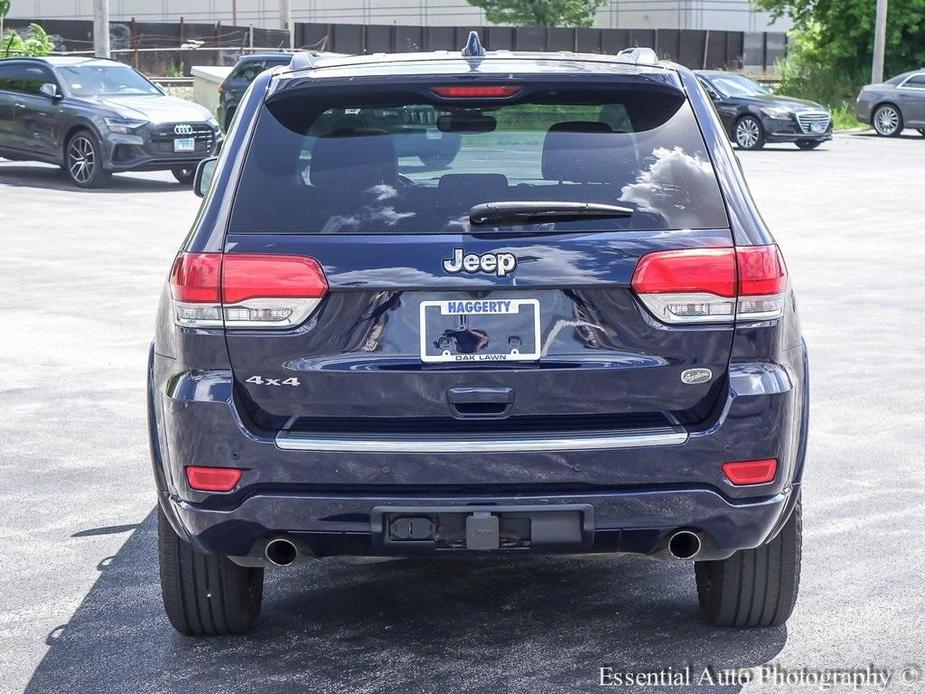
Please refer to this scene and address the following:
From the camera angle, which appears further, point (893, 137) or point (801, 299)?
point (893, 137)

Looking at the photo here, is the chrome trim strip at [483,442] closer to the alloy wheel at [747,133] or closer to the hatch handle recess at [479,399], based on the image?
the hatch handle recess at [479,399]

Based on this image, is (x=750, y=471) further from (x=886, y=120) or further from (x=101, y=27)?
(x=886, y=120)

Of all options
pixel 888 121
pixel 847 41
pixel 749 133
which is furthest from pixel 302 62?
pixel 847 41

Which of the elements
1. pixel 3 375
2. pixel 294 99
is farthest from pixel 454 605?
pixel 3 375

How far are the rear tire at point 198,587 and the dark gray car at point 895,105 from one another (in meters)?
31.8

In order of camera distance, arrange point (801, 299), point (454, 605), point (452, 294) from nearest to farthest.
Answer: point (452, 294) → point (454, 605) → point (801, 299)

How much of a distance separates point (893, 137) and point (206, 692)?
32.6 metres

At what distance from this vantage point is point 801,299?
11.4 metres

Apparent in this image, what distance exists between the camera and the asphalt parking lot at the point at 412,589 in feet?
14.3

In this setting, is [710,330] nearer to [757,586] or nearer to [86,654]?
[757,586]

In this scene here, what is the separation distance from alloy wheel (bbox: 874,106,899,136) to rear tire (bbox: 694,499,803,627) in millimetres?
31590

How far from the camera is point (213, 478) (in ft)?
13.2

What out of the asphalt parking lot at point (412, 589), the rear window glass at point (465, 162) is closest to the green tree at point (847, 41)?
the asphalt parking lot at point (412, 589)

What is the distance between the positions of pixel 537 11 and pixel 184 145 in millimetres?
45959
